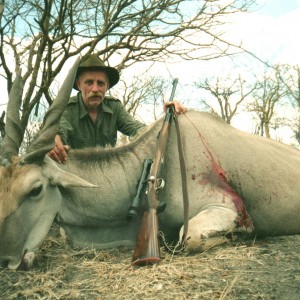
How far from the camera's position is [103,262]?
345cm

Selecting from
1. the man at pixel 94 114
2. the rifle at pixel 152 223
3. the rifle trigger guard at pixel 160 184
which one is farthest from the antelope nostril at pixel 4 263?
the man at pixel 94 114

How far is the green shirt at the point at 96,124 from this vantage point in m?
5.05

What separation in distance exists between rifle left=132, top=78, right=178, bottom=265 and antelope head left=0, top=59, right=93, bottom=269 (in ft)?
1.55

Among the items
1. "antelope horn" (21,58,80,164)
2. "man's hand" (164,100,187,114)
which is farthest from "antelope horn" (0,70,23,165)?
"man's hand" (164,100,187,114)

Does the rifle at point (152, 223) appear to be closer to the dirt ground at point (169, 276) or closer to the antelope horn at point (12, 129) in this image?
the dirt ground at point (169, 276)

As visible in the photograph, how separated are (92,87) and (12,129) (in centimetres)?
173

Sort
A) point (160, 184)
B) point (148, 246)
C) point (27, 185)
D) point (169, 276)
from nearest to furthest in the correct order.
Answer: point (169, 276) < point (148, 246) < point (27, 185) < point (160, 184)

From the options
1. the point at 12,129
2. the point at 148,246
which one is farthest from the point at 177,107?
the point at 148,246

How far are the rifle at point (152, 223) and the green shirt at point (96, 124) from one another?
4.63 ft

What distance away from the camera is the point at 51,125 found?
3580 mm

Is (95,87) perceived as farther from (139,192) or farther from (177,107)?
(139,192)

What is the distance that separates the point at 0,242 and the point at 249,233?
1941 millimetres

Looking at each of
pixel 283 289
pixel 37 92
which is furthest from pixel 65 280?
pixel 37 92

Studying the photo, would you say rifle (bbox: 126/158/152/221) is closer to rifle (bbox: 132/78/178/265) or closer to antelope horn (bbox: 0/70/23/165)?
rifle (bbox: 132/78/178/265)
